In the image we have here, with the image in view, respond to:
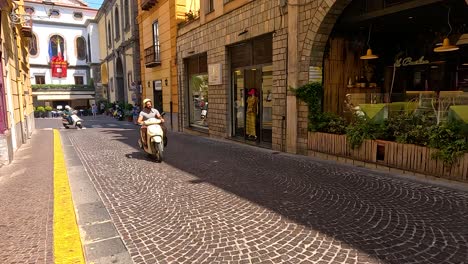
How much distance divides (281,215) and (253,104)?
6.56m

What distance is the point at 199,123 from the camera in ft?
47.5

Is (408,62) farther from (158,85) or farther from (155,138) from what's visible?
(158,85)

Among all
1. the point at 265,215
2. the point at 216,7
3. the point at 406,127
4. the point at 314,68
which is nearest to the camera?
the point at 265,215

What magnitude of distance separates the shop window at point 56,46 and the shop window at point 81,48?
1774mm

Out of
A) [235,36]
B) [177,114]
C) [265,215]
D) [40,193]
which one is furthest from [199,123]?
[265,215]

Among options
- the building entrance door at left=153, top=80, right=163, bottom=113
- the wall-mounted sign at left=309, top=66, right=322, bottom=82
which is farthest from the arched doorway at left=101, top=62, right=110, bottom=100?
the wall-mounted sign at left=309, top=66, right=322, bottom=82

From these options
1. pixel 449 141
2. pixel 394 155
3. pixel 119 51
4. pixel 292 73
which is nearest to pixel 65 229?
pixel 394 155

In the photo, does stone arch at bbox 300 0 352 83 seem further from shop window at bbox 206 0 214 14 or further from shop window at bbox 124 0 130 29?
shop window at bbox 124 0 130 29

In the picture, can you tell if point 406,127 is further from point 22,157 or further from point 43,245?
point 22,157

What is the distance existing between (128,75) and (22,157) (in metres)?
17.8

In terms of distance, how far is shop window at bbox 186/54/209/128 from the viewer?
1359cm

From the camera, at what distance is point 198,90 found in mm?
14430

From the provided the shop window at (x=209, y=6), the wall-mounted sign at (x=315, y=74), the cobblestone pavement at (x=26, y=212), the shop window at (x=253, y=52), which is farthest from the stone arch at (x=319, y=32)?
the cobblestone pavement at (x=26, y=212)

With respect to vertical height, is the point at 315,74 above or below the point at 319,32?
below
